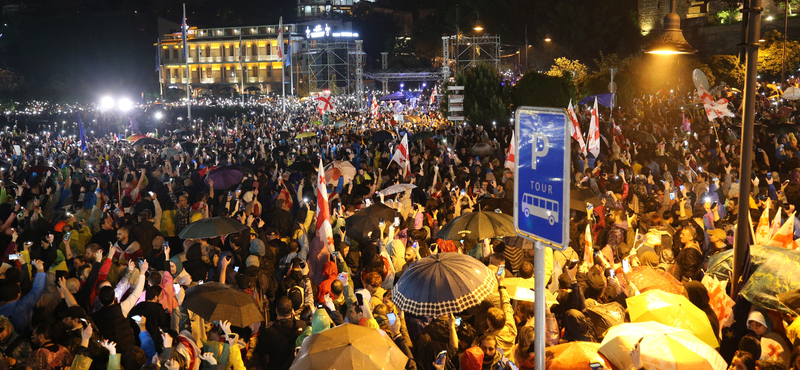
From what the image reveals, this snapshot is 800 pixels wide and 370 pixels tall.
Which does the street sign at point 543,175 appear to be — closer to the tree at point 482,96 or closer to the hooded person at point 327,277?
the hooded person at point 327,277

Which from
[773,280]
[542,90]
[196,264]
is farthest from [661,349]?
[542,90]

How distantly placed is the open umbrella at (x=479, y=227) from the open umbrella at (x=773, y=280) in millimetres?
2381

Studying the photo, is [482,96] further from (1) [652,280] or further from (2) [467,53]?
→ (1) [652,280]

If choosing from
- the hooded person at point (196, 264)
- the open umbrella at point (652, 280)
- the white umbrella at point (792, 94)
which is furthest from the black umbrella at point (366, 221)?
the white umbrella at point (792, 94)

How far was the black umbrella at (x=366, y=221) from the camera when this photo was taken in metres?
8.02

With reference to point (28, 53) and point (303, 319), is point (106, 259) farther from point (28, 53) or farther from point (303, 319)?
point (28, 53)

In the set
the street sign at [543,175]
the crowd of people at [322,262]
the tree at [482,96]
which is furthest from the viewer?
the tree at [482,96]

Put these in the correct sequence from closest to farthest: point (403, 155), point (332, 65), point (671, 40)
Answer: point (671, 40), point (403, 155), point (332, 65)

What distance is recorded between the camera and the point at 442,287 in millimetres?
5262

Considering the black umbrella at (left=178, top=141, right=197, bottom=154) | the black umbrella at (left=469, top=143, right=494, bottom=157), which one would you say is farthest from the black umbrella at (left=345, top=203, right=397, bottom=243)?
the black umbrella at (left=178, top=141, right=197, bottom=154)

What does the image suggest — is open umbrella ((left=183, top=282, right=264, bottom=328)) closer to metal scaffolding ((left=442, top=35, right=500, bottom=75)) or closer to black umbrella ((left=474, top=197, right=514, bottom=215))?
black umbrella ((left=474, top=197, right=514, bottom=215))

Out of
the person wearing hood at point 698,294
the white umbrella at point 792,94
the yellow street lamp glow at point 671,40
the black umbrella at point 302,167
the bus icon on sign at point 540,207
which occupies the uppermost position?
the yellow street lamp glow at point 671,40

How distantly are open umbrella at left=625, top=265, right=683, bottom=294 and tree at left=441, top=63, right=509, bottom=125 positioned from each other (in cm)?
2138

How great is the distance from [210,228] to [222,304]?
2.46 meters
